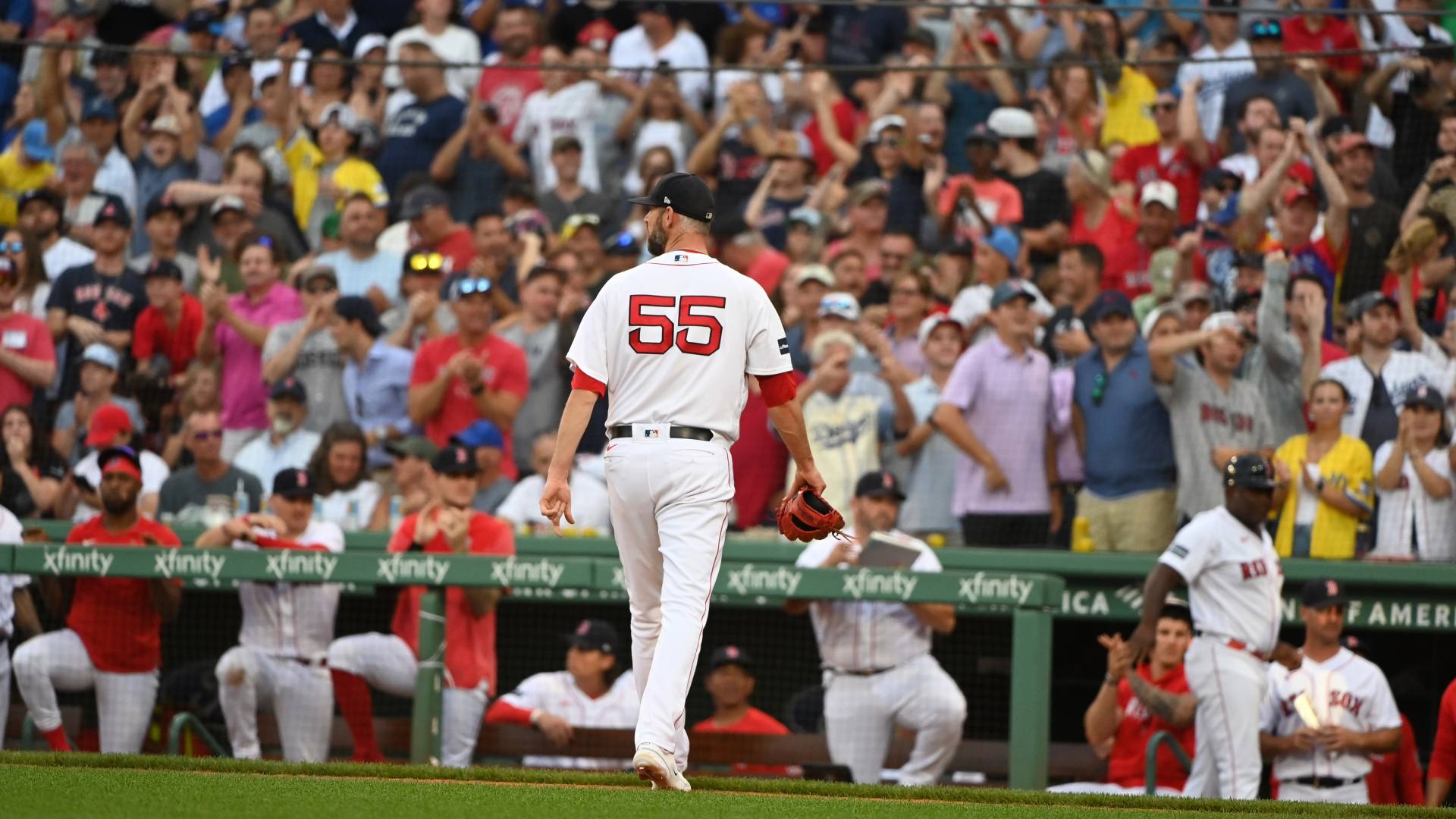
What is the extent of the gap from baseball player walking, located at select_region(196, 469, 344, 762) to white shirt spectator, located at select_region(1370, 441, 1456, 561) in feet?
16.2

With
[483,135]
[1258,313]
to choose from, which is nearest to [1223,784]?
[1258,313]

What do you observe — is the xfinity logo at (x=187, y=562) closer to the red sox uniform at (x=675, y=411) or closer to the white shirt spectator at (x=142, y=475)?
the white shirt spectator at (x=142, y=475)

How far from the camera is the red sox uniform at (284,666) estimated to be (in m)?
8.02

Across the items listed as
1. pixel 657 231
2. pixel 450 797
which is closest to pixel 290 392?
pixel 657 231

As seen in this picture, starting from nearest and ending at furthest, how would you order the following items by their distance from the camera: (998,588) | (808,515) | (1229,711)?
1. (808,515)
2. (1229,711)
3. (998,588)

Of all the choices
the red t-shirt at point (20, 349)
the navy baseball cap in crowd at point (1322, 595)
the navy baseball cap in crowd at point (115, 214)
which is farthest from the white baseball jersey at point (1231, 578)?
the navy baseball cap in crowd at point (115, 214)

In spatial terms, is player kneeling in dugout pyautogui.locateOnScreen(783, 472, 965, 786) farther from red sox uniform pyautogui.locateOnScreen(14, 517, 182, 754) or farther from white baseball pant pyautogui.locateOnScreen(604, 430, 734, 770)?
red sox uniform pyautogui.locateOnScreen(14, 517, 182, 754)

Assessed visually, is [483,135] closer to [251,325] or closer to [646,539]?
[251,325]

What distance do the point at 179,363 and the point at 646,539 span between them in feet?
19.8

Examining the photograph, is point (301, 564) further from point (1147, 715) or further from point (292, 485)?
point (1147, 715)

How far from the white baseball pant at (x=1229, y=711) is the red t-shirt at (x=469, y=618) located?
10.3 ft

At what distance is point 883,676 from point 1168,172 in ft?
14.3

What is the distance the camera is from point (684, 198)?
5332 millimetres

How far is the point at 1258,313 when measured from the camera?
28.3ft
